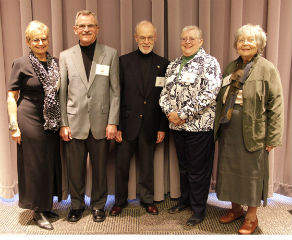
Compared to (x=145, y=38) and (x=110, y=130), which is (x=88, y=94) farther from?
(x=145, y=38)

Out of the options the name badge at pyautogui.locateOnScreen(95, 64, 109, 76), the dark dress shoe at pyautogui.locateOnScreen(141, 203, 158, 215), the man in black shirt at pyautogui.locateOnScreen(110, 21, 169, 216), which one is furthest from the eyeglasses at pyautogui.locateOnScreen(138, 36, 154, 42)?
the dark dress shoe at pyautogui.locateOnScreen(141, 203, 158, 215)

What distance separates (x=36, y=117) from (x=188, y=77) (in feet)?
4.18

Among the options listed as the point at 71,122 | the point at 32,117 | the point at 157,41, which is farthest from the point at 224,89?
the point at 32,117

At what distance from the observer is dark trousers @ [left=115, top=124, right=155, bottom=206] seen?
276cm

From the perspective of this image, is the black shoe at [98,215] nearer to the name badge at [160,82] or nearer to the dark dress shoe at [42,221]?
the dark dress shoe at [42,221]

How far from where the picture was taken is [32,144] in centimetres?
246

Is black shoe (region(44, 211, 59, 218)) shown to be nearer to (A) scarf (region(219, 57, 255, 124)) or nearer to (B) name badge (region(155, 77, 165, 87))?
(B) name badge (region(155, 77, 165, 87))

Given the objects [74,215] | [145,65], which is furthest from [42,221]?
[145,65]

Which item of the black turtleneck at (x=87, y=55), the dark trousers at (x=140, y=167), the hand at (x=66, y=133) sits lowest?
the dark trousers at (x=140, y=167)

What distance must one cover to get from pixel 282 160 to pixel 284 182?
234 mm

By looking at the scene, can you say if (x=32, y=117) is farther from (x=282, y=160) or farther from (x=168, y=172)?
(x=282, y=160)

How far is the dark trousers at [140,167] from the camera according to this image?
276cm

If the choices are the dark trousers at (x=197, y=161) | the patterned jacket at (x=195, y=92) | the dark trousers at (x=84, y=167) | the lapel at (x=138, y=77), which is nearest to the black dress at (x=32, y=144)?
the dark trousers at (x=84, y=167)

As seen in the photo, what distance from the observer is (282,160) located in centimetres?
316
